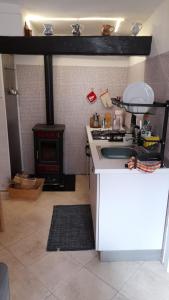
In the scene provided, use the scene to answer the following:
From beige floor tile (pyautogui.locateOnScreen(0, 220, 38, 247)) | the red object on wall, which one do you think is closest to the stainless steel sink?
beige floor tile (pyautogui.locateOnScreen(0, 220, 38, 247))

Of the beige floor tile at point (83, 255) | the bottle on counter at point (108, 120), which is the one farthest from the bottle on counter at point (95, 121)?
the beige floor tile at point (83, 255)

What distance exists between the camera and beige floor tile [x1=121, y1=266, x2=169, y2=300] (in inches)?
60.2

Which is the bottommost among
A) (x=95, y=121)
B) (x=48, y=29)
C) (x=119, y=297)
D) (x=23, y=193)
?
(x=119, y=297)

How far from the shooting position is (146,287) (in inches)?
63.0

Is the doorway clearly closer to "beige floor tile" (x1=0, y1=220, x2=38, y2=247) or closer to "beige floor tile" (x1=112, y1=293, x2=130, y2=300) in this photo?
"beige floor tile" (x1=0, y1=220, x2=38, y2=247)

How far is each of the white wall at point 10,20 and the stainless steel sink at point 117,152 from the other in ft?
4.81

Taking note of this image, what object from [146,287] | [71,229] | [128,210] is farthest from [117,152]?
[146,287]

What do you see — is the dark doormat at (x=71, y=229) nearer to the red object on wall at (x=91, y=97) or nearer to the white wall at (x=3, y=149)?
the white wall at (x=3, y=149)

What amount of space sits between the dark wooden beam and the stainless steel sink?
976 millimetres

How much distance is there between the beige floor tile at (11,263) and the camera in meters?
1.71

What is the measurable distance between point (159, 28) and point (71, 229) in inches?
80.5

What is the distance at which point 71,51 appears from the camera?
2.23 meters

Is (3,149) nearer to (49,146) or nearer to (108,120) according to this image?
(49,146)

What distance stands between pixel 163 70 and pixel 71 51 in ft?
3.06
